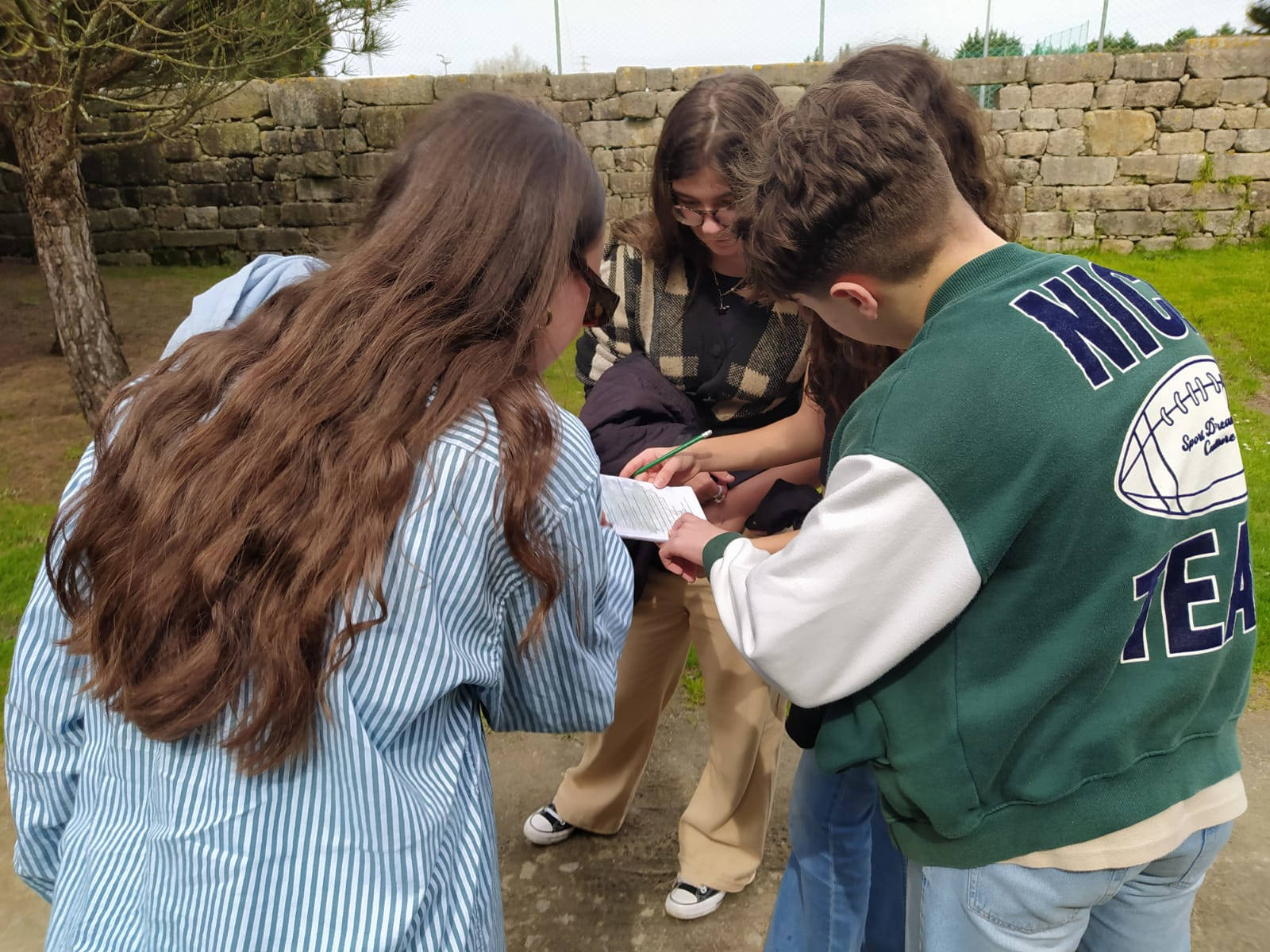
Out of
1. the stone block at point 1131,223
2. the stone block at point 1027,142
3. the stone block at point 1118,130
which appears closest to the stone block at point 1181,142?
the stone block at point 1118,130

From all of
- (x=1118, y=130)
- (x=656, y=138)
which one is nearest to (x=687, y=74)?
(x=656, y=138)

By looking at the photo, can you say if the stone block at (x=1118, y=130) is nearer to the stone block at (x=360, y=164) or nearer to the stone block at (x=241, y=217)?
the stone block at (x=360, y=164)

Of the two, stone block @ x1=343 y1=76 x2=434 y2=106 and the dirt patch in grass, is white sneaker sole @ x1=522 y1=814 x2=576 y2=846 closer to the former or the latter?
the dirt patch in grass

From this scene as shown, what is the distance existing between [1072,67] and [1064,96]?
268mm

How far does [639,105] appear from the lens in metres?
9.62

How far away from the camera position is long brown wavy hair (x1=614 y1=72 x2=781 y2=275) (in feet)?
6.24

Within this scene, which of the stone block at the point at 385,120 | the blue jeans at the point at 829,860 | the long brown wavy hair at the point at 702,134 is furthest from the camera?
the stone block at the point at 385,120

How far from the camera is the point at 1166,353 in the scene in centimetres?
113

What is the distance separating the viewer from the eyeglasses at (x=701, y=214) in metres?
1.97

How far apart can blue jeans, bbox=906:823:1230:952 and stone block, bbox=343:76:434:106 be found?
10.2 m

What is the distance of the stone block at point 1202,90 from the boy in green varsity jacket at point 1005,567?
980 centimetres

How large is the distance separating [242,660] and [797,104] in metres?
1.02

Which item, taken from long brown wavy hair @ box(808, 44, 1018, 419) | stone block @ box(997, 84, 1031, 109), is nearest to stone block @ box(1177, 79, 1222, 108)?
stone block @ box(997, 84, 1031, 109)

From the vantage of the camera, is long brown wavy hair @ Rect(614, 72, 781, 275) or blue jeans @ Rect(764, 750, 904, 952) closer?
blue jeans @ Rect(764, 750, 904, 952)
